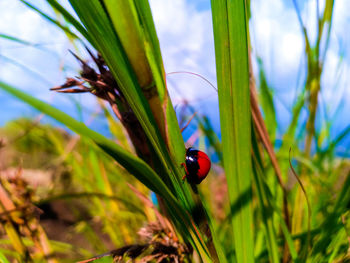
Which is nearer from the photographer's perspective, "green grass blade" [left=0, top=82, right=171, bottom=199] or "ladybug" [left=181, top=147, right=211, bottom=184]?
"green grass blade" [left=0, top=82, right=171, bottom=199]

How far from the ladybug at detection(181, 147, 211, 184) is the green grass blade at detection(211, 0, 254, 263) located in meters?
0.04

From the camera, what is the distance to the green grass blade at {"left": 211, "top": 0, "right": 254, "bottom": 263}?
263 millimetres

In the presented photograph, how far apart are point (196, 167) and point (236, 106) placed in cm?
9

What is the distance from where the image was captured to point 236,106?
10.9 inches

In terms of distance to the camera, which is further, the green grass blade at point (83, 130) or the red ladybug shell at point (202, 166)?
the red ladybug shell at point (202, 166)

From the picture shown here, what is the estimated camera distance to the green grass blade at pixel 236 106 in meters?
0.26

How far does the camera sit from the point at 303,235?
45 centimetres

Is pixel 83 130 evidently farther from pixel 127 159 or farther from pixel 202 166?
pixel 202 166

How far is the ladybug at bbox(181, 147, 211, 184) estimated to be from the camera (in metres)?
0.30

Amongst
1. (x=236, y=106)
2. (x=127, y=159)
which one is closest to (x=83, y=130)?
(x=127, y=159)

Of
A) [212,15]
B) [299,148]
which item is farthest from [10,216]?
[299,148]

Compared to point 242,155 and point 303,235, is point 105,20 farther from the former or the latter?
point 303,235

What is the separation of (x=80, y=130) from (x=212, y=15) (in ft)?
0.51

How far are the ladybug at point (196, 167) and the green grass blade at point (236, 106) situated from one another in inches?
1.4
